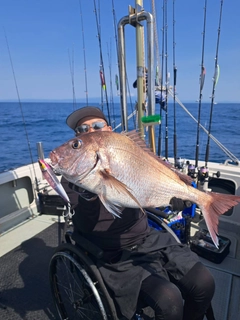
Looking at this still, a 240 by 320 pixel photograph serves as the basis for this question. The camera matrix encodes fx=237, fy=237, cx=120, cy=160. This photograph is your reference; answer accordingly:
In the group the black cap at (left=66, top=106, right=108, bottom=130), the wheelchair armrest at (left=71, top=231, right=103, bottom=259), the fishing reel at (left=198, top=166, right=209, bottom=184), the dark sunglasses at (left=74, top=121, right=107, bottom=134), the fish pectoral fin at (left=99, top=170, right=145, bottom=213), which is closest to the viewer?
the fish pectoral fin at (left=99, top=170, right=145, bottom=213)

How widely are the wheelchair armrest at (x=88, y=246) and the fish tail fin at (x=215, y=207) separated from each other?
740 millimetres

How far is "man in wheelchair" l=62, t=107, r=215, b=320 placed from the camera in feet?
4.98

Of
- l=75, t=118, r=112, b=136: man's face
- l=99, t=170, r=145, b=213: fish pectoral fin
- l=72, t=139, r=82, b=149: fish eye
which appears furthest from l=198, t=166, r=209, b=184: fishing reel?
l=72, t=139, r=82, b=149: fish eye

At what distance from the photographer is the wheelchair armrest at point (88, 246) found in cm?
161

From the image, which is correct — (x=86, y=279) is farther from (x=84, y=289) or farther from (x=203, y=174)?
(x=203, y=174)

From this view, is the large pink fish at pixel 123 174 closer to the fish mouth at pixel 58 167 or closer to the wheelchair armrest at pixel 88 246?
the fish mouth at pixel 58 167

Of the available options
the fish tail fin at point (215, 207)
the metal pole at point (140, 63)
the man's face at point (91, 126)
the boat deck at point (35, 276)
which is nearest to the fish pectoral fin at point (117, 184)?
the fish tail fin at point (215, 207)

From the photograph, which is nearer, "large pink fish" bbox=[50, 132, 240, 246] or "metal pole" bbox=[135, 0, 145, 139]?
"large pink fish" bbox=[50, 132, 240, 246]

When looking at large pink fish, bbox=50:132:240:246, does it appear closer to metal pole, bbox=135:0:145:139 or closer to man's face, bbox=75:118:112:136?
man's face, bbox=75:118:112:136

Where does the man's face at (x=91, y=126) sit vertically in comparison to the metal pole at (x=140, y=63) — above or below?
below

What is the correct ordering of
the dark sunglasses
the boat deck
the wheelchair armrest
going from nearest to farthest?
the wheelchair armrest, the dark sunglasses, the boat deck

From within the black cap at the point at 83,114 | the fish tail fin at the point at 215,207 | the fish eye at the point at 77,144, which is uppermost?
the black cap at the point at 83,114

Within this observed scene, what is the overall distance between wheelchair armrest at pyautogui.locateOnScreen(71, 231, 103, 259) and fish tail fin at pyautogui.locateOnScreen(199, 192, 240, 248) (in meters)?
0.74

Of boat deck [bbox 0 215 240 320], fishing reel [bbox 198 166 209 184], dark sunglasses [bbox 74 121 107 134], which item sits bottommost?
boat deck [bbox 0 215 240 320]
